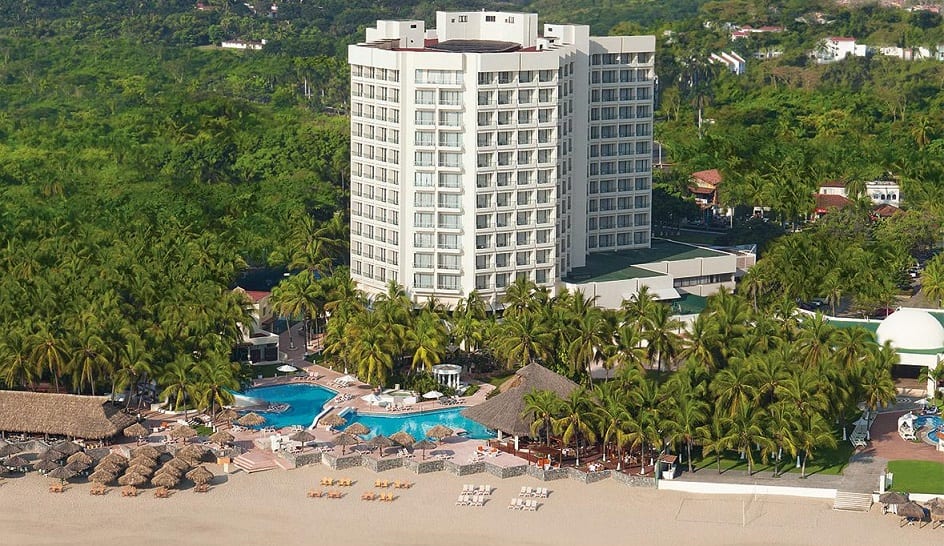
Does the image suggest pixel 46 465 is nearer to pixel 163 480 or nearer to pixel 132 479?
pixel 132 479

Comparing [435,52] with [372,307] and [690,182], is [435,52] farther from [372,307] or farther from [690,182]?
[690,182]

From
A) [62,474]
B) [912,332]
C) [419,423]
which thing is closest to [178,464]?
[62,474]

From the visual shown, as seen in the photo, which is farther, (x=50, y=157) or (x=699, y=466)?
(x=50, y=157)

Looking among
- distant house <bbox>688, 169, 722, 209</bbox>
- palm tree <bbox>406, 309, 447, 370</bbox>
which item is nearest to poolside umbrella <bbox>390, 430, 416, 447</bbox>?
palm tree <bbox>406, 309, 447, 370</bbox>

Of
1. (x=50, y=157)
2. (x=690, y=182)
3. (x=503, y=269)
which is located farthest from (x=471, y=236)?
(x=50, y=157)

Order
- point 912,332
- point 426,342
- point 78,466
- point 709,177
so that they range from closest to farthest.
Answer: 1. point 78,466
2. point 426,342
3. point 912,332
4. point 709,177

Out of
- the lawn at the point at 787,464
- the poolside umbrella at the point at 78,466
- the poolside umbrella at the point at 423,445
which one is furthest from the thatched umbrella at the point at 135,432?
the lawn at the point at 787,464
